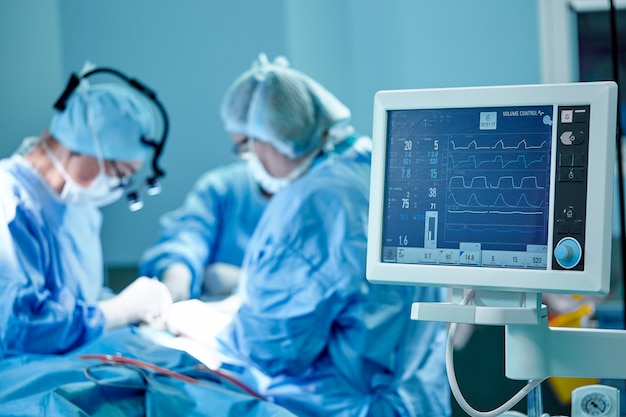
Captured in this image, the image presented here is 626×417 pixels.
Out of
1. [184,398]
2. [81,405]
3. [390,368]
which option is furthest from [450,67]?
[81,405]

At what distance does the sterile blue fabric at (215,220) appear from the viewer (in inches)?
101

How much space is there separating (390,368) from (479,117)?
0.84m

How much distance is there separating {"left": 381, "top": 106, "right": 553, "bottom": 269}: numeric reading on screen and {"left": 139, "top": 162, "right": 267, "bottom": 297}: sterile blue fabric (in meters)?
1.42

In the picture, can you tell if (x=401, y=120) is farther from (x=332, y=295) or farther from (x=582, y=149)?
(x=332, y=295)

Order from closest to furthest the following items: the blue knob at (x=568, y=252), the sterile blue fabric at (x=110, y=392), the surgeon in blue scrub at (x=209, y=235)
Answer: the blue knob at (x=568, y=252)
the sterile blue fabric at (x=110, y=392)
the surgeon in blue scrub at (x=209, y=235)

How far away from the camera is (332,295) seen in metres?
1.77

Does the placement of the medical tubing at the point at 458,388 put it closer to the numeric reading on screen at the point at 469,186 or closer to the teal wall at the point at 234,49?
the numeric reading on screen at the point at 469,186

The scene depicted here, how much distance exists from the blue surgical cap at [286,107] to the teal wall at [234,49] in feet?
0.59

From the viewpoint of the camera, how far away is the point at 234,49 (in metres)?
2.26

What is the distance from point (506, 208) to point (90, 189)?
1174mm

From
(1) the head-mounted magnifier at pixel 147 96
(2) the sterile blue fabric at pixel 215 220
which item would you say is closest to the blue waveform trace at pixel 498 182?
(1) the head-mounted magnifier at pixel 147 96

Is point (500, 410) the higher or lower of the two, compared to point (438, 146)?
lower

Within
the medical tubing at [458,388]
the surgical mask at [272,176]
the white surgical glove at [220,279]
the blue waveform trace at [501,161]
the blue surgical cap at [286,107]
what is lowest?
the medical tubing at [458,388]

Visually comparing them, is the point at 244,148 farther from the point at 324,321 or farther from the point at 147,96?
the point at 324,321
